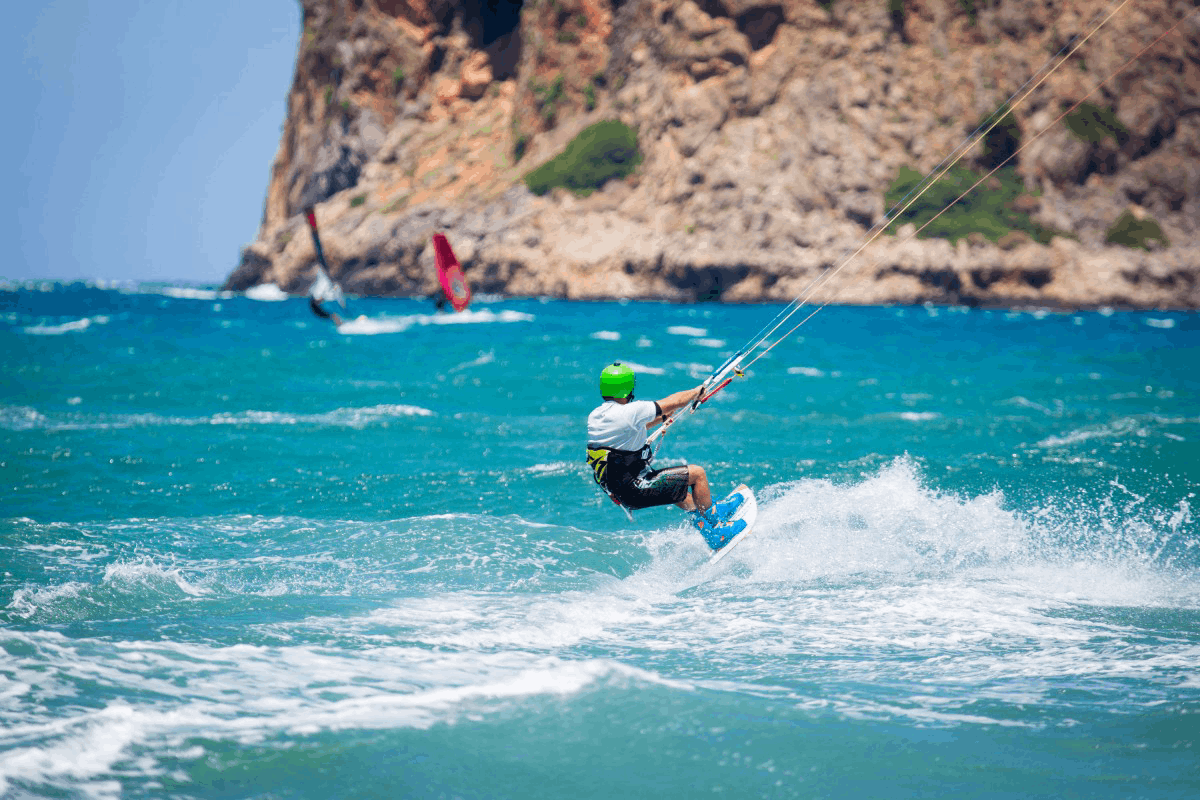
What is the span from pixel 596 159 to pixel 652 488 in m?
67.4

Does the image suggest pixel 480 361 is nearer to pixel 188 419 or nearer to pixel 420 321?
pixel 188 419

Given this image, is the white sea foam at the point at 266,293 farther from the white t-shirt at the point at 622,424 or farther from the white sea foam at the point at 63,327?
the white t-shirt at the point at 622,424

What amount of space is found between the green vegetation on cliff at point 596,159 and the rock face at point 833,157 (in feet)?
3.14

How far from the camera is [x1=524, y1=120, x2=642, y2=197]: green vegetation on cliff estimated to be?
7338 centimetres

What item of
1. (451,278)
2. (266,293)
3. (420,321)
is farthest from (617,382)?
(266,293)

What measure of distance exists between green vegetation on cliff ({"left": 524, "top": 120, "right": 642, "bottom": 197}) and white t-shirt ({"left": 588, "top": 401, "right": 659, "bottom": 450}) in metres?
66.5

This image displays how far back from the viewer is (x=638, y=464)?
860 centimetres

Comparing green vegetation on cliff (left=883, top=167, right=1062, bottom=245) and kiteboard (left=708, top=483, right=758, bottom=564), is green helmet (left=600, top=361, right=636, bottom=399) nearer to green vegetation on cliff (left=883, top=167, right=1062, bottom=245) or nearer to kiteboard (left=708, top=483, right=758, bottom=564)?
kiteboard (left=708, top=483, right=758, bottom=564)

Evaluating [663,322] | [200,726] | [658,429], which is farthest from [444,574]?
[663,322]

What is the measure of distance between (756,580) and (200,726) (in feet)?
15.6

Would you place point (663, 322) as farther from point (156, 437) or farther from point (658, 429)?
point (658, 429)

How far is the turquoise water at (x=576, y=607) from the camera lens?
509 cm

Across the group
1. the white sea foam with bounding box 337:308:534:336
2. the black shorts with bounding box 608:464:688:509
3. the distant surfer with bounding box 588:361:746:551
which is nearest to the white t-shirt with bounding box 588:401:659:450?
the distant surfer with bounding box 588:361:746:551

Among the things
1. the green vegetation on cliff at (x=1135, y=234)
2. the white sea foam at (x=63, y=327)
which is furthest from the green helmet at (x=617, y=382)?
the green vegetation on cliff at (x=1135, y=234)
